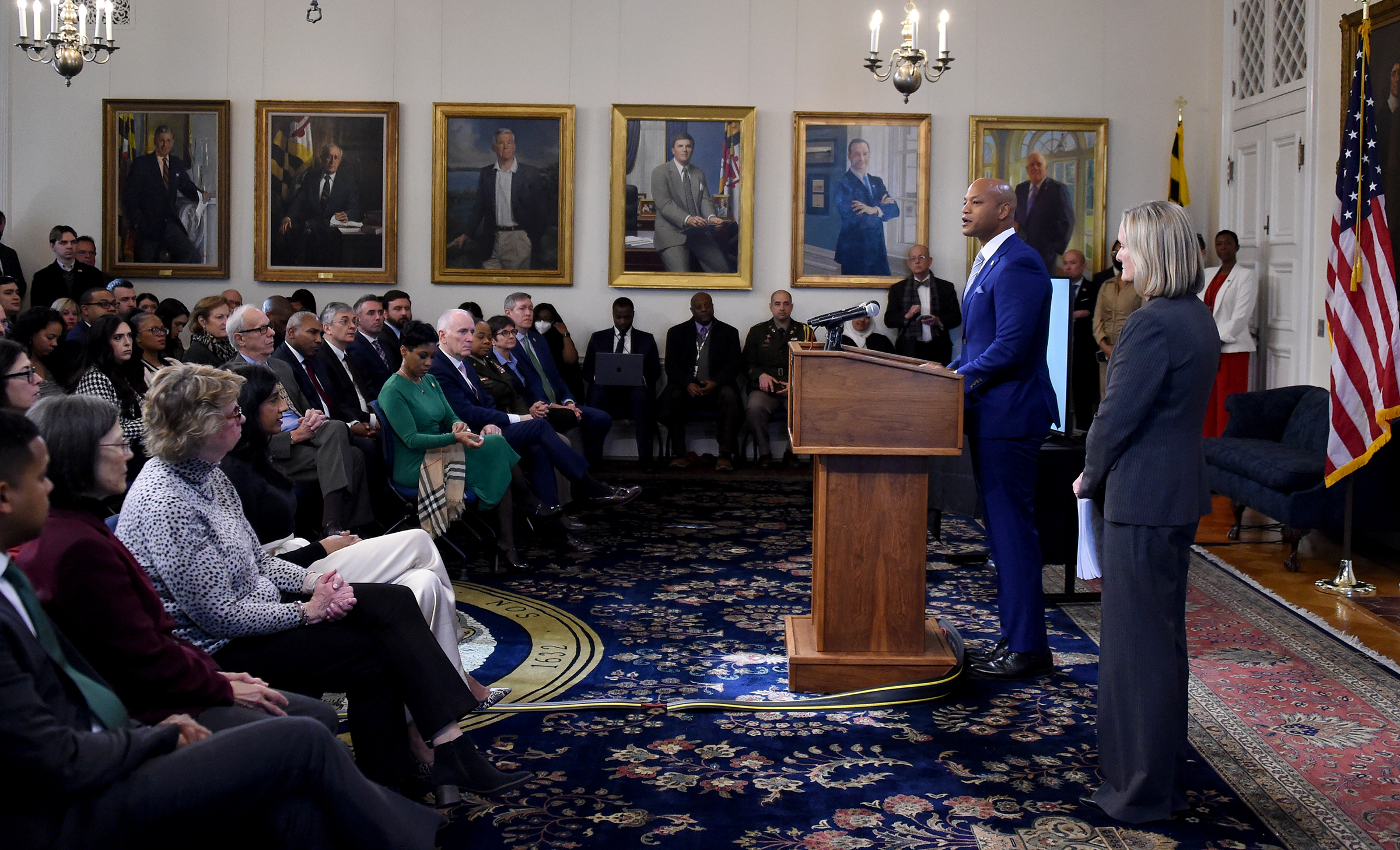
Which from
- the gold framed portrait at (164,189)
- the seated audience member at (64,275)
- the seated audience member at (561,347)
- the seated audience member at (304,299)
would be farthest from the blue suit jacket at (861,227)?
the seated audience member at (64,275)

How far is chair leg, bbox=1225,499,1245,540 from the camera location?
7180mm

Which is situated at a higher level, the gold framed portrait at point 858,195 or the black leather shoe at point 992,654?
the gold framed portrait at point 858,195

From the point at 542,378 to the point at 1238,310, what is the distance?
524 cm

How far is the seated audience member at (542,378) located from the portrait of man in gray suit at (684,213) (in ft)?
7.16

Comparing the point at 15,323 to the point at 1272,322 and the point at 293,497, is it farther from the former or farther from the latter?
the point at 1272,322

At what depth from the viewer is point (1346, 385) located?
20.2ft

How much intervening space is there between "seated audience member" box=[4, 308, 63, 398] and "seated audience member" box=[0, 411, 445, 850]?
3894mm

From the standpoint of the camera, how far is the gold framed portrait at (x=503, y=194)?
1066cm

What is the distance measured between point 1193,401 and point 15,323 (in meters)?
5.14

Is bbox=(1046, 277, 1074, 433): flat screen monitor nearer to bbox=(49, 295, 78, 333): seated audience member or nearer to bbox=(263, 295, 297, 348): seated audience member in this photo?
bbox=(263, 295, 297, 348): seated audience member

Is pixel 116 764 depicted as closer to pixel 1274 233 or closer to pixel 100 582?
pixel 100 582

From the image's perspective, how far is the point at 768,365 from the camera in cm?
1038

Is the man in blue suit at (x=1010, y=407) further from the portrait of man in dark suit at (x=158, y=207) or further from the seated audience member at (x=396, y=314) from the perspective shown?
the portrait of man in dark suit at (x=158, y=207)

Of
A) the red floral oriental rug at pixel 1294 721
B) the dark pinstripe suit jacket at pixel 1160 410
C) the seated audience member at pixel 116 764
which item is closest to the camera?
the seated audience member at pixel 116 764
